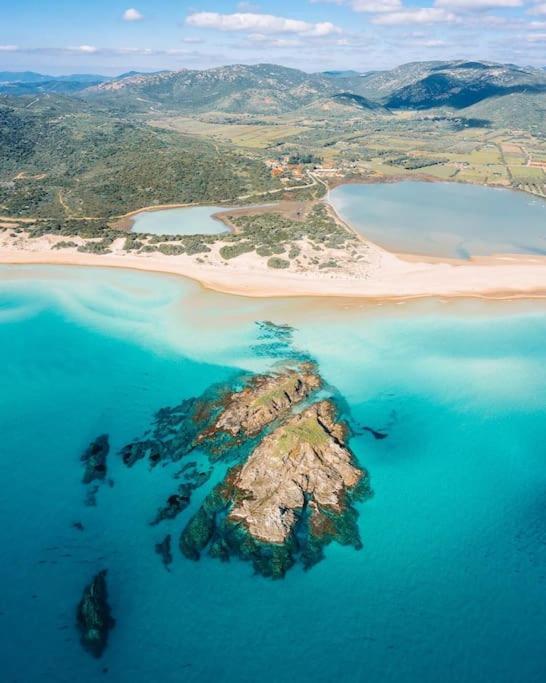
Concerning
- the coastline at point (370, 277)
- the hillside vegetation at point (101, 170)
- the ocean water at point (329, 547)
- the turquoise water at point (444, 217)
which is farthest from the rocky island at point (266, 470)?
the hillside vegetation at point (101, 170)

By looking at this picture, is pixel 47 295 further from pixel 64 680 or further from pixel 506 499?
pixel 506 499

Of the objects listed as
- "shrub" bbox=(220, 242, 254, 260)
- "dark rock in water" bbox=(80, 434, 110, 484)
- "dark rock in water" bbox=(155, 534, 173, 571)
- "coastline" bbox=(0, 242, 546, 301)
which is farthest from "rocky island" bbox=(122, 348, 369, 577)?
"shrub" bbox=(220, 242, 254, 260)

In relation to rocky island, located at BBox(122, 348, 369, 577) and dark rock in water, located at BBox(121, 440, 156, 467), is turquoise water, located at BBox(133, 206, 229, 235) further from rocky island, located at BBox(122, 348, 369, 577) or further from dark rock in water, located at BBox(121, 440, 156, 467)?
dark rock in water, located at BBox(121, 440, 156, 467)

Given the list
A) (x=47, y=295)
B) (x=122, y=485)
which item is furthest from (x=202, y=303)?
(x=122, y=485)

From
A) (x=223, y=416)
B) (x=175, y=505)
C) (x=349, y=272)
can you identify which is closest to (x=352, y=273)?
(x=349, y=272)

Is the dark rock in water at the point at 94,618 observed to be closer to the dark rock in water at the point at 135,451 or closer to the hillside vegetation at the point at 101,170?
the dark rock in water at the point at 135,451

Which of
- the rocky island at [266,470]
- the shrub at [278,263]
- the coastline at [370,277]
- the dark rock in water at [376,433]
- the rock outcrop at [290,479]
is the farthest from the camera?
the shrub at [278,263]
